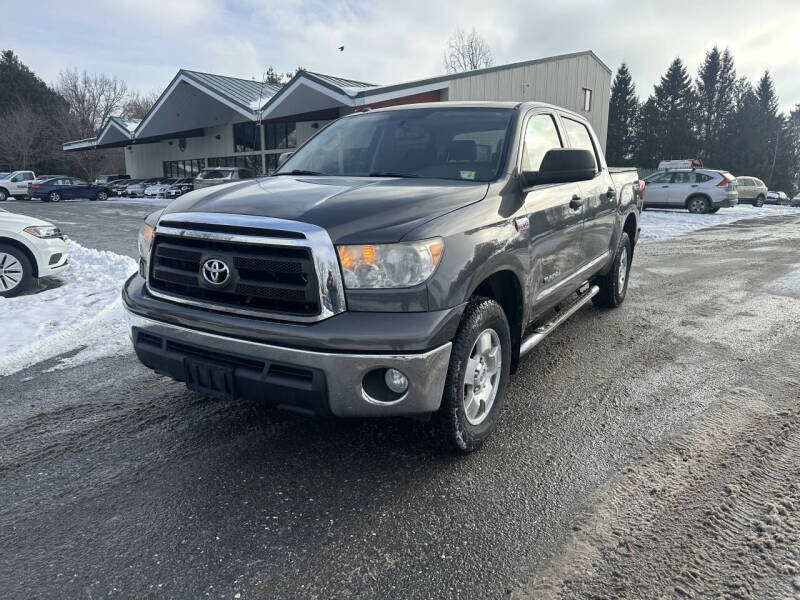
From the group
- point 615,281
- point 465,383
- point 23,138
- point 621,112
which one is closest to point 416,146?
point 465,383

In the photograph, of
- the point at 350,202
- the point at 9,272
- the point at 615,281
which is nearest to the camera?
the point at 350,202

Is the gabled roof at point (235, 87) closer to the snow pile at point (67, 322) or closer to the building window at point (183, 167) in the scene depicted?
the building window at point (183, 167)

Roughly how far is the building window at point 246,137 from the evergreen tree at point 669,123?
4459 cm

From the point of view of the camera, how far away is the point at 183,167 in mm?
41938

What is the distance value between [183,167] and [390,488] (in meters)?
43.6

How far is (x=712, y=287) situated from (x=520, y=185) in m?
5.47

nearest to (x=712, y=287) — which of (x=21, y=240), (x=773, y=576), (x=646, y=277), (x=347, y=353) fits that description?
(x=646, y=277)

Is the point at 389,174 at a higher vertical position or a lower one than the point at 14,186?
lower

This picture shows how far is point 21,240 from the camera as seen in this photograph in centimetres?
704

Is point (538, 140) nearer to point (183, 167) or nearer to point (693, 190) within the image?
point (693, 190)

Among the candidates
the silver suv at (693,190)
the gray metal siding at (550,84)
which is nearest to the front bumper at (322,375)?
the gray metal siding at (550,84)

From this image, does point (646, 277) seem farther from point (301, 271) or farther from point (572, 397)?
point (301, 271)

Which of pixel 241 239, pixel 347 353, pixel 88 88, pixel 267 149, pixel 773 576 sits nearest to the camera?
pixel 773 576

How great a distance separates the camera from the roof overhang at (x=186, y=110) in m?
29.0
